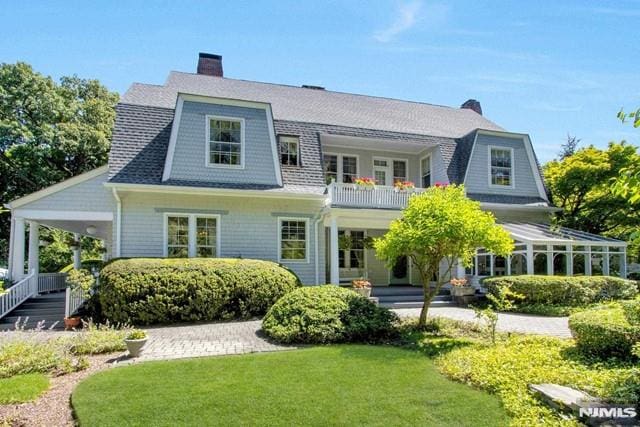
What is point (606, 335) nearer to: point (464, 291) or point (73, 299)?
point (464, 291)

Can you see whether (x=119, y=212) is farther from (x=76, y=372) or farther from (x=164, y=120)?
(x=76, y=372)

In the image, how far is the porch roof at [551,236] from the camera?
13.0 meters

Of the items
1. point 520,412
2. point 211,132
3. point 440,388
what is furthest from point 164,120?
point 520,412

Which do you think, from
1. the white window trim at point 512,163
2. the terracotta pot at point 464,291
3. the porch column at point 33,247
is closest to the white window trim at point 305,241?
the terracotta pot at point 464,291

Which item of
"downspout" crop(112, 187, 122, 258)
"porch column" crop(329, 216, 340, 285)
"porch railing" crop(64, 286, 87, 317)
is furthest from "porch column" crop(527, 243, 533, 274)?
"porch railing" crop(64, 286, 87, 317)

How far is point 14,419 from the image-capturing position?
4.61 metres

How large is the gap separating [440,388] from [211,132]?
1060 centimetres

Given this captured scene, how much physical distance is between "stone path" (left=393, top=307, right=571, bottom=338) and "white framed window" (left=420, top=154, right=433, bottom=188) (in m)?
6.16

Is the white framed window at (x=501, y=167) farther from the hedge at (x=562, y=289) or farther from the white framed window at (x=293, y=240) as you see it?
the white framed window at (x=293, y=240)

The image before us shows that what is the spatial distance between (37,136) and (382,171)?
1929 cm

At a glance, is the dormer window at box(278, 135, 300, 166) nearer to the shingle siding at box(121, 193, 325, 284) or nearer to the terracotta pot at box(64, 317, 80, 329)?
the shingle siding at box(121, 193, 325, 284)

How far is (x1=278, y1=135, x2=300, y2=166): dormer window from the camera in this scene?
559 inches

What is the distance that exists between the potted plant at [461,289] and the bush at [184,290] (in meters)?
6.02

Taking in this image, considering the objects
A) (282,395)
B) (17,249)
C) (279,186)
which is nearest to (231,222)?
(279,186)
